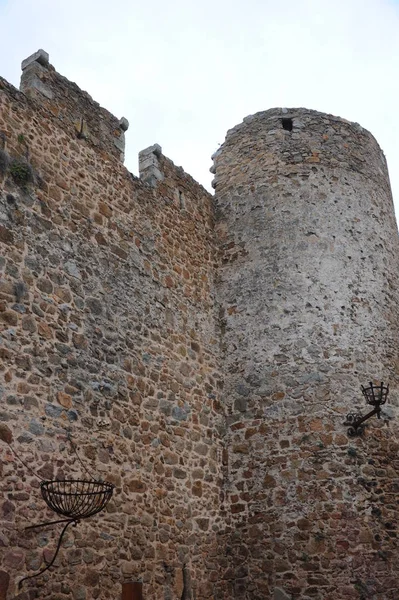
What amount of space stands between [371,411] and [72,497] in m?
3.65

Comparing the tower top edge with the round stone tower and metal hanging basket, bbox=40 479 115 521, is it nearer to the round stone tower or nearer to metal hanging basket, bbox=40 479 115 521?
the round stone tower

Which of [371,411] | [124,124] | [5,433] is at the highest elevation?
[124,124]

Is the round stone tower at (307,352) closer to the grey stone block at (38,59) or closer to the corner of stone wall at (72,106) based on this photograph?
the corner of stone wall at (72,106)

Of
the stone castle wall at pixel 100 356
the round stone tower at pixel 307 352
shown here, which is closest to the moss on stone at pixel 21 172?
the stone castle wall at pixel 100 356

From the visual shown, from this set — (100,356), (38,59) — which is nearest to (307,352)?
(100,356)

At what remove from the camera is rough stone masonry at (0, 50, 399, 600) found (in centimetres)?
611

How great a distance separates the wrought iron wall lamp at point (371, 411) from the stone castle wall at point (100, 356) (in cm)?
159

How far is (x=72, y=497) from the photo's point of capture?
5.93 m

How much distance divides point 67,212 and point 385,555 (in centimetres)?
496

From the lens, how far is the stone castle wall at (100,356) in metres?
5.82

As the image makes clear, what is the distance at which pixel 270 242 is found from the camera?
9156mm

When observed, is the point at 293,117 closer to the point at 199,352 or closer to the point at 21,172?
the point at 199,352

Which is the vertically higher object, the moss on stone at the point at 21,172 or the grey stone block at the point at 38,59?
the grey stone block at the point at 38,59

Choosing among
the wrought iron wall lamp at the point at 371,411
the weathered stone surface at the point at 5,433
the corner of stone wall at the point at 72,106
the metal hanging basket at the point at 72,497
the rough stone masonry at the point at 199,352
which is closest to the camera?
the metal hanging basket at the point at 72,497
